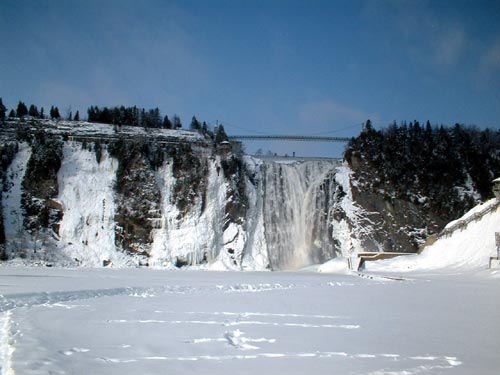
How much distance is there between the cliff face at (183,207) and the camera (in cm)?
4134

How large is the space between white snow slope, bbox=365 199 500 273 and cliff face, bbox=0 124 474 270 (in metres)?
11.2

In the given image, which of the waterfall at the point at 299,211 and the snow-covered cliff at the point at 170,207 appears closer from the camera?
the snow-covered cliff at the point at 170,207

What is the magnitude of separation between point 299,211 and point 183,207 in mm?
12178

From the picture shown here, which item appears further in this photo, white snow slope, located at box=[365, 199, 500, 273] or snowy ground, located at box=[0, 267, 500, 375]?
white snow slope, located at box=[365, 199, 500, 273]

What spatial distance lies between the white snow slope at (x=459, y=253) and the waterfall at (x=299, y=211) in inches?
457

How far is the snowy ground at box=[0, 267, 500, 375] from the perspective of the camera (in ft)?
20.3

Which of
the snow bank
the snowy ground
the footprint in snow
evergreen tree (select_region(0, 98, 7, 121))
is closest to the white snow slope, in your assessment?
the snow bank

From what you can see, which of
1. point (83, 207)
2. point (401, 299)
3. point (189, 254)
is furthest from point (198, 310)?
point (83, 207)

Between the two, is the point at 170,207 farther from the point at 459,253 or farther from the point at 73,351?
the point at 73,351

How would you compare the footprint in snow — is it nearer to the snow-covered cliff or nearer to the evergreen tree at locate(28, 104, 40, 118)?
the snow-covered cliff

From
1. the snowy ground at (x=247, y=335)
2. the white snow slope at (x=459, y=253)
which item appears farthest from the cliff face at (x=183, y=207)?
the snowy ground at (x=247, y=335)

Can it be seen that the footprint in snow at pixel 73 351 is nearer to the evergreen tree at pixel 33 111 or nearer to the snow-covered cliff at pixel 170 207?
the snow-covered cliff at pixel 170 207

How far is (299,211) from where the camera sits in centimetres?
4869

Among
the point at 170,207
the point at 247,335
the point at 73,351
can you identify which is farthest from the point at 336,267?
the point at 73,351
